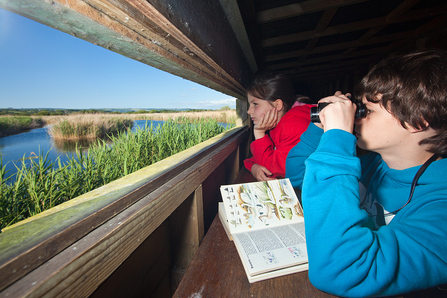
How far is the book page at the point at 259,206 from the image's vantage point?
3.24 feet

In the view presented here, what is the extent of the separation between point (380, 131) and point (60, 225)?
3.65 ft

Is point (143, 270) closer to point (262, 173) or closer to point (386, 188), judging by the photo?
point (262, 173)

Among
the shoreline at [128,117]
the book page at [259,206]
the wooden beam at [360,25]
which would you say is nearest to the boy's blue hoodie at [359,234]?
the book page at [259,206]

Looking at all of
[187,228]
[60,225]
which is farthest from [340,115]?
[187,228]

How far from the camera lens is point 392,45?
3268 mm

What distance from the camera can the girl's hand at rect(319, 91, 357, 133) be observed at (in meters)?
0.74

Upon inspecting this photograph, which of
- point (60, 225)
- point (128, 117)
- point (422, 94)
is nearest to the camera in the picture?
point (60, 225)

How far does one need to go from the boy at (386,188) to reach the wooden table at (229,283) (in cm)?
16

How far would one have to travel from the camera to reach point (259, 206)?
1.05 metres

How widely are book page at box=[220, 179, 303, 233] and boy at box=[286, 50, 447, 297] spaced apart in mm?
361

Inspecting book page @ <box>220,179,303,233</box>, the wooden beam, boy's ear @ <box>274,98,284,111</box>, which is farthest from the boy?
the wooden beam

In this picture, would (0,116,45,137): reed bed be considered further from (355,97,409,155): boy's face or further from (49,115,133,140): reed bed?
(355,97,409,155): boy's face

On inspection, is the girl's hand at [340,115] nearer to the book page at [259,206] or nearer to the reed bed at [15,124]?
the book page at [259,206]

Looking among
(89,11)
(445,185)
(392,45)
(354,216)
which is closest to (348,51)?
(392,45)
